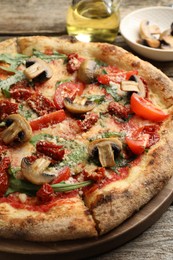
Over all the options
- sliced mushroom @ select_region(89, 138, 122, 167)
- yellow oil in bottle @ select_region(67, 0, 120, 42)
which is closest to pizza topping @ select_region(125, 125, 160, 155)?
sliced mushroom @ select_region(89, 138, 122, 167)

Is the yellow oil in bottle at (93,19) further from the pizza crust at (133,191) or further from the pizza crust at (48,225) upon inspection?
the pizza crust at (48,225)

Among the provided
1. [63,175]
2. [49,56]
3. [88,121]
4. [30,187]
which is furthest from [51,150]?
[49,56]

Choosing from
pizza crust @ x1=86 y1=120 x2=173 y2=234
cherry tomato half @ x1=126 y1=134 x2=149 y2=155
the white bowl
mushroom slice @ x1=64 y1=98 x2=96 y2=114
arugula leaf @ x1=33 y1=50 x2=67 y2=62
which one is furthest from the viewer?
the white bowl

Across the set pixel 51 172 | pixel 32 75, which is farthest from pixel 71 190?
pixel 32 75

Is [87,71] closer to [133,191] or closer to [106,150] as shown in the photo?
[106,150]

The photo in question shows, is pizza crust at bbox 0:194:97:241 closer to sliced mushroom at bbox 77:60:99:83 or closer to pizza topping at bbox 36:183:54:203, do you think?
pizza topping at bbox 36:183:54:203
